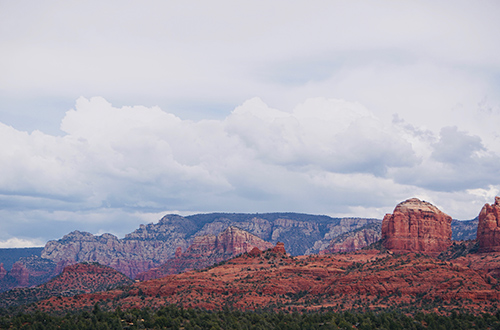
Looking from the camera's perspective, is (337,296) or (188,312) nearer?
(188,312)

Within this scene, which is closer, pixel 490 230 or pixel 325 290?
pixel 325 290

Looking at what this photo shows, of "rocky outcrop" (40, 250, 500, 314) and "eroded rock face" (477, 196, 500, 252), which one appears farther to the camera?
"eroded rock face" (477, 196, 500, 252)

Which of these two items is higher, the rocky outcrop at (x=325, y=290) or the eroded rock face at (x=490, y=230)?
the eroded rock face at (x=490, y=230)

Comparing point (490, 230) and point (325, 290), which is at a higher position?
point (490, 230)

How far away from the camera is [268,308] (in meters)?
144

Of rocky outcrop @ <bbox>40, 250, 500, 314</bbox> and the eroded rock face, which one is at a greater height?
the eroded rock face

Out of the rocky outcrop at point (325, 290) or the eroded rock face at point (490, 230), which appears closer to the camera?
the rocky outcrop at point (325, 290)

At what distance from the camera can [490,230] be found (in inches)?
7569

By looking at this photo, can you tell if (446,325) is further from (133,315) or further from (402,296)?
(133,315)

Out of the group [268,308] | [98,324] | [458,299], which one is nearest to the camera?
[98,324]

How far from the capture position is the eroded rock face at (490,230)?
191250mm

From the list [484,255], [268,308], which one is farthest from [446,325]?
[484,255]

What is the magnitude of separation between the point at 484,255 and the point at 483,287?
173 feet

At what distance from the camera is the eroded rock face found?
627 feet
